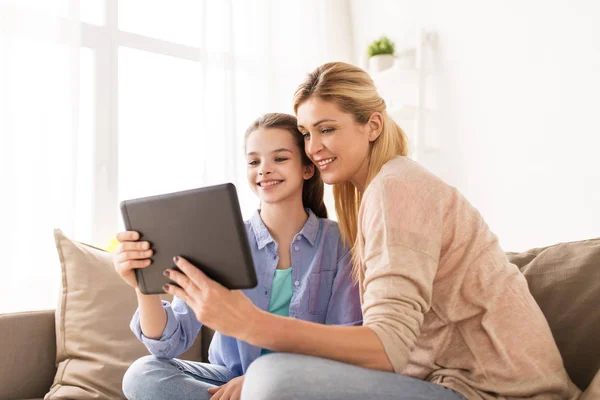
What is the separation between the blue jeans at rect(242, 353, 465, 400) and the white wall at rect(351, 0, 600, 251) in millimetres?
1701

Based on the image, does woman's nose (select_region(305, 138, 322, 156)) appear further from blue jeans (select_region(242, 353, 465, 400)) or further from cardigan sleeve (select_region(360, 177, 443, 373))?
blue jeans (select_region(242, 353, 465, 400))

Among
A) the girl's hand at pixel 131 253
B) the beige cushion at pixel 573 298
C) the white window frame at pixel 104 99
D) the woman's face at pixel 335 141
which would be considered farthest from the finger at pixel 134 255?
the white window frame at pixel 104 99

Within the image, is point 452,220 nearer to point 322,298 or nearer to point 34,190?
point 322,298

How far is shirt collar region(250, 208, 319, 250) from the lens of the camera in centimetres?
149

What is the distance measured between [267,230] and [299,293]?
207mm

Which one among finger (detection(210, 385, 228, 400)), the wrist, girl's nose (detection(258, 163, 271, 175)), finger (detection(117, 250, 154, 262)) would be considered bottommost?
finger (detection(210, 385, 228, 400))

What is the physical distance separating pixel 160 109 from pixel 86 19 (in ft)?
1.59

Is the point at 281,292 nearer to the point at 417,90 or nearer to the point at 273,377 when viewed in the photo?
Result: the point at 273,377

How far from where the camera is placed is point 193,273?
36.2 inches

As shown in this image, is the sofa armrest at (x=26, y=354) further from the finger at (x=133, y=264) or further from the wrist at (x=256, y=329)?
the wrist at (x=256, y=329)

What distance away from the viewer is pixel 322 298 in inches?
56.1

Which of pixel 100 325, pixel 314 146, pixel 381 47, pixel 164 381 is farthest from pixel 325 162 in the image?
pixel 381 47

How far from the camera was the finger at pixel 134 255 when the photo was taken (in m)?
1.01

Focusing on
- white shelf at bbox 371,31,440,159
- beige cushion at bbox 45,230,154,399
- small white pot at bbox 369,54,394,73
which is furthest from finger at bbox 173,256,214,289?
small white pot at bbox 369,54,394,73
